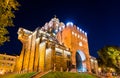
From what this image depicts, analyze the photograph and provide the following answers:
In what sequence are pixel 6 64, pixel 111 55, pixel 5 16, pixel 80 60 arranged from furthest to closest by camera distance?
1. pixel 6 64
2. pixel 80 60
3. pixel 111 55
4. pixel 5 16

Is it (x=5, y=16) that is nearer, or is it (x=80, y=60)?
(x=5, y=16)

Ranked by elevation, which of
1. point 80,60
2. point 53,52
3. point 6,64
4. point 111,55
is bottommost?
point 6,64

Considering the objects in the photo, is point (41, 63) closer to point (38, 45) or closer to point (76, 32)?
point (38, 45)

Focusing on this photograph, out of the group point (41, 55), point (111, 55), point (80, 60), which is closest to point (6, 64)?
point (41, 55)

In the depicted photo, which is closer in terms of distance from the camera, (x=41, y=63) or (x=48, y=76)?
(x=48, y=76)

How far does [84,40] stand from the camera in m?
51.2

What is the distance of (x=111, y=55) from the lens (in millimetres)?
43625

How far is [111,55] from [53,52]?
2196cm

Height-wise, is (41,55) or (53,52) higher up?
(53,52)

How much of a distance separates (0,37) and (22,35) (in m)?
35.0

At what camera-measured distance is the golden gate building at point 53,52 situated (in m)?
36.2

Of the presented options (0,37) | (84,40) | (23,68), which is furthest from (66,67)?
(0,37)

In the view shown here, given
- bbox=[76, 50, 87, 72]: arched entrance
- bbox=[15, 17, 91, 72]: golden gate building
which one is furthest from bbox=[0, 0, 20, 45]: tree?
bbox=[76, 50, 87, 72]: arched entrance

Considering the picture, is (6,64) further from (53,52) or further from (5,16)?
(5,16)
